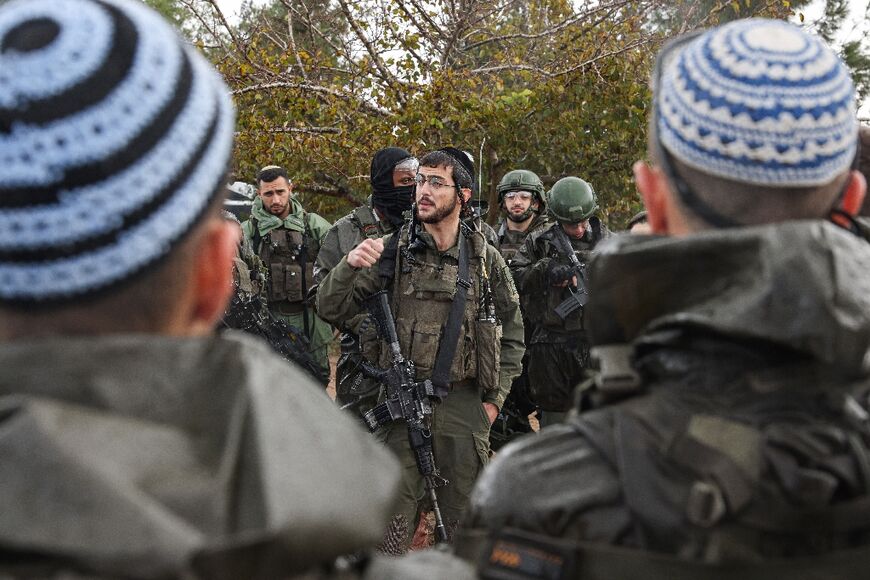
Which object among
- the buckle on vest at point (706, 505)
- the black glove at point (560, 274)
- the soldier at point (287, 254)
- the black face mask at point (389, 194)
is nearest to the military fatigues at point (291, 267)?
the soldier at point (287, 254)

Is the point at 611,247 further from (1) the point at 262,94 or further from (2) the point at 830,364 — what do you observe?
(1) the point at 262,94

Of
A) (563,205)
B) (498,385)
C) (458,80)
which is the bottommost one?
(498,385)

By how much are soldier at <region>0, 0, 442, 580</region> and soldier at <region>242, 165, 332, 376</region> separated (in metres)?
7.15

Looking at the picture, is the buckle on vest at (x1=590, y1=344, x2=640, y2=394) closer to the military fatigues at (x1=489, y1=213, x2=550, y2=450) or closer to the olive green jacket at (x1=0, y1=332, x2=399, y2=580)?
the olive green jacket at (x1=0, y1=332, x2=399, y2=580)

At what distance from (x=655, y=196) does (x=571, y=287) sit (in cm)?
494

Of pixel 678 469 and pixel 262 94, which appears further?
pixel 262 94

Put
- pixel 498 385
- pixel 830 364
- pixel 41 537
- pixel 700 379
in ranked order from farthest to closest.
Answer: pixel 498 385
pixel 700 379
pixel 830 364
pixel 41 537

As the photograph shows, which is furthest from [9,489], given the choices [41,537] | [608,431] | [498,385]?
[498,385]

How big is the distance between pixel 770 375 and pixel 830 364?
9cm

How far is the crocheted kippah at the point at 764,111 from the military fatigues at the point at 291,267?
22.6ft

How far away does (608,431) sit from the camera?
4.94ft

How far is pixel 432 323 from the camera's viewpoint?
16.7ft

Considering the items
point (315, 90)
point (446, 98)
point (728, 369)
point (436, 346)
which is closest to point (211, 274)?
point (728, 369)

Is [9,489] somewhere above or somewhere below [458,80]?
below
